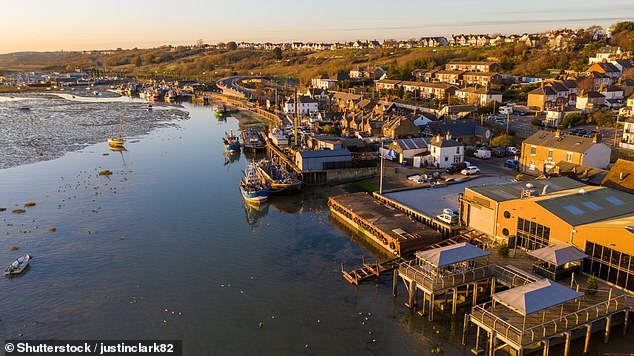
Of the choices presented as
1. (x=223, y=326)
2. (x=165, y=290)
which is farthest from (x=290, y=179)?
(x=223, y=326)

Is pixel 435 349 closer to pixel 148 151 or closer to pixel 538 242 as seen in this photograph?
pixel 538 242

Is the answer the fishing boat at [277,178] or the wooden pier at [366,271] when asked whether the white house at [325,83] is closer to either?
the fishing boat at [277,178]

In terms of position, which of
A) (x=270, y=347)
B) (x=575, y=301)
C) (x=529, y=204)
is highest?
(x=529, y=204)

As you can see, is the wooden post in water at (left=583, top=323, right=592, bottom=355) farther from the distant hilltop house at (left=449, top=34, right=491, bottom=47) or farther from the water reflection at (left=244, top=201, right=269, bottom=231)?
the distant hilltop house at (left=449, top=34, right=491, bottom=47)

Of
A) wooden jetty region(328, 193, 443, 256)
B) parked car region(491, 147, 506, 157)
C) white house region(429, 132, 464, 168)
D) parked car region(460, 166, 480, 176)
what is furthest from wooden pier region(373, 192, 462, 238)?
parked car region(491, 147, 506, 157)

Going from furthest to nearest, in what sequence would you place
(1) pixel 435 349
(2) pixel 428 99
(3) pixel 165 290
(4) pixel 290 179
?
1. (2) pixel 428 99
2. (4) pixel 290 179
3. (3) pixel 165 290
4. (1) pixel 435 349

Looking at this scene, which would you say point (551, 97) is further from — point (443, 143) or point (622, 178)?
point (622, 178)
